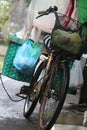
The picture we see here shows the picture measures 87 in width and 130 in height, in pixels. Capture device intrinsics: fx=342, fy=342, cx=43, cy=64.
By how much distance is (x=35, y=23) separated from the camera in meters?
5.52

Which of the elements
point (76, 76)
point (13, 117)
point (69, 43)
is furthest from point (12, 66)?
point (69, 43)

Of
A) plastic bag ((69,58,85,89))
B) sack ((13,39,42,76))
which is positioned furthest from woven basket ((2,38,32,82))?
plastic bag ((69,58,85,89))

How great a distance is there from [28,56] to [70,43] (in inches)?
76.8

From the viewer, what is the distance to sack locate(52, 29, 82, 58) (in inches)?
158

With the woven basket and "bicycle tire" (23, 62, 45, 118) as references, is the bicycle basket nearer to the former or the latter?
"bicycle tire" (23, 62, 45, 118)

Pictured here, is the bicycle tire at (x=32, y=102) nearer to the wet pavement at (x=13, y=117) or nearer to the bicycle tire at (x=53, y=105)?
the wet pavement at (x=13, y=117)

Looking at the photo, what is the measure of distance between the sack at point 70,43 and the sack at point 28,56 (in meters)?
1.75

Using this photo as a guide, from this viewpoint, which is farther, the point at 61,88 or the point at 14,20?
the point at 14,20

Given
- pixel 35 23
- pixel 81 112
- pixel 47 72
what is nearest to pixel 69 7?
pixel 35 23

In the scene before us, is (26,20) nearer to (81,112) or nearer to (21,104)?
(21,104)

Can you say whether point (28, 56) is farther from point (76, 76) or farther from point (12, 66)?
point (76, 76)

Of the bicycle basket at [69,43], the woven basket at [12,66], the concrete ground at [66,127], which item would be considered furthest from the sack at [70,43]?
the woven basket at [12,66]

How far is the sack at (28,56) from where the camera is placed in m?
5.88

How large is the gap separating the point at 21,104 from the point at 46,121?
1678mm
